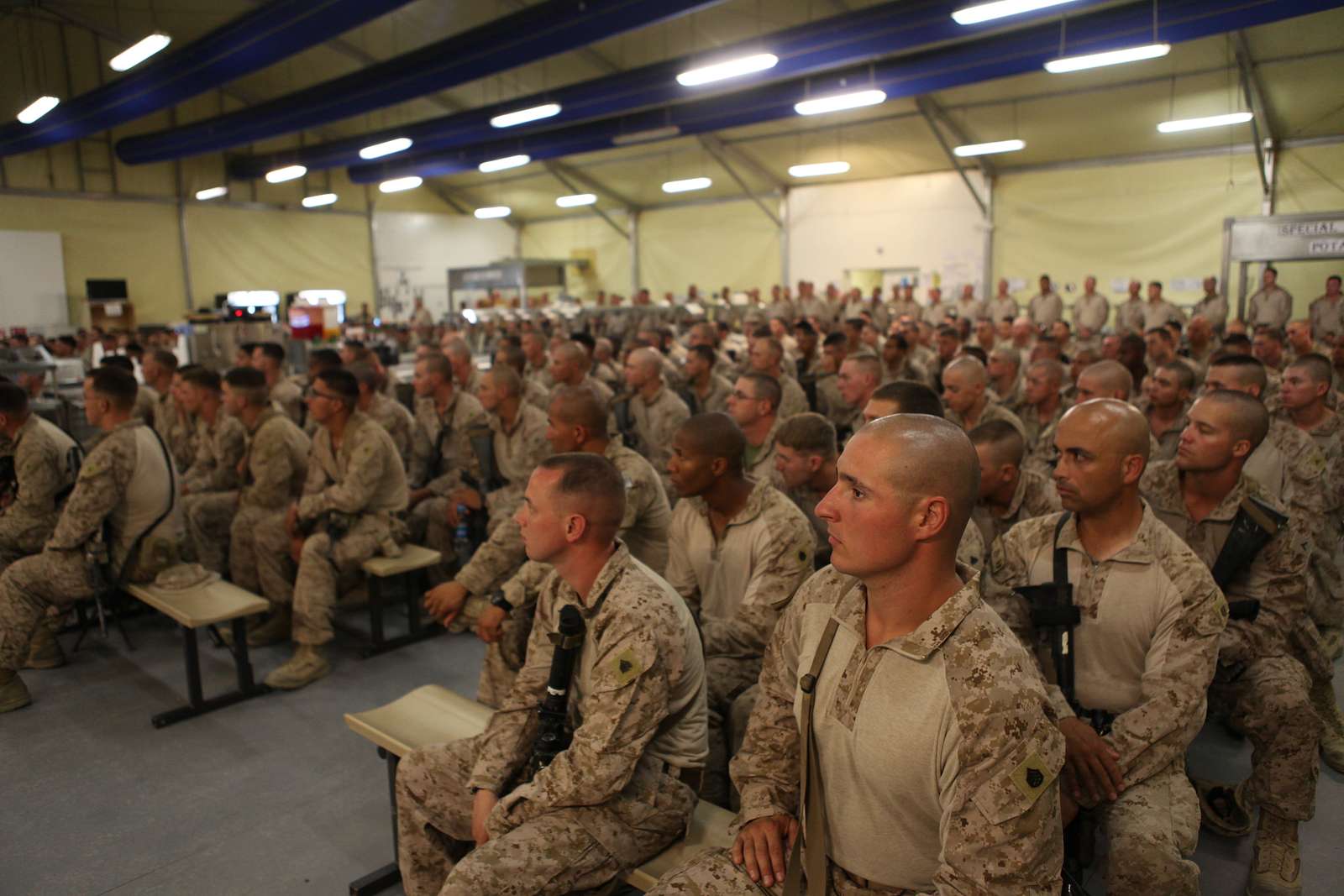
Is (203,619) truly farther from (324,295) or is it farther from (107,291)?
(324,295)

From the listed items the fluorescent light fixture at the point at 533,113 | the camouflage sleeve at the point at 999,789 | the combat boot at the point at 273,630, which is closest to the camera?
the camouflage sleeve at the point at 999,789

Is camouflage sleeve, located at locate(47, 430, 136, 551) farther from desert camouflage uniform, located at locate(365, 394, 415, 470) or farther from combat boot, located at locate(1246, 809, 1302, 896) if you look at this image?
→ combat boot, located at locate(1246, 809, 1302, 896)

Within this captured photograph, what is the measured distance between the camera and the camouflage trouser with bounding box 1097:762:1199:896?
6.77ft

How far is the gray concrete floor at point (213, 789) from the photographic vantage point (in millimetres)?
2820

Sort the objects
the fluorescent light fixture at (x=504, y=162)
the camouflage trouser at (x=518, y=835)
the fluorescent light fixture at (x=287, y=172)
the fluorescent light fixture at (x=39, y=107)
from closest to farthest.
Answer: the camouflage trouser at (x=518, y=835), the fluorescent light fixture at (x=39, y=107), the fluorescent light fixture at (x=504, y=162), the fluorescent light fixture at (x=287, y=172)

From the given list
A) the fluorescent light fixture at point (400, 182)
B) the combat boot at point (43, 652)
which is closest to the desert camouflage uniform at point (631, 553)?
the combat boot at point (43, 652)

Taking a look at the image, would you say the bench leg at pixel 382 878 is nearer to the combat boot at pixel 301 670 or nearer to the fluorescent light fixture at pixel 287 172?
the combat boot at pixel 301 670

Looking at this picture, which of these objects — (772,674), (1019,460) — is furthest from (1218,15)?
(772,674)

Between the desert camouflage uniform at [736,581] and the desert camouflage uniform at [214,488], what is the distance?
11.4 ft

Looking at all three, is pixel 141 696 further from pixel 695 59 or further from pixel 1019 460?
pixel 695 59

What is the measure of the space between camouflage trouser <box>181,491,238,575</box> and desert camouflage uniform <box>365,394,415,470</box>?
1.03 meters

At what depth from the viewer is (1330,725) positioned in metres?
3.36

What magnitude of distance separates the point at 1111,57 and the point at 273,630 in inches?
342

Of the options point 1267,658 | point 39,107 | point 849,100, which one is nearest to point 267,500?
point 1267,658
